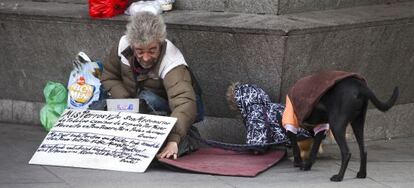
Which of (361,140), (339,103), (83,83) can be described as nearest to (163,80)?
(83,83)

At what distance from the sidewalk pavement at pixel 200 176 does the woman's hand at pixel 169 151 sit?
0.36ft

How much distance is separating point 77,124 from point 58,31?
5.06 feet

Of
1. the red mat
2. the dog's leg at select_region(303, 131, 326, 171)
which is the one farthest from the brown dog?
the red mat

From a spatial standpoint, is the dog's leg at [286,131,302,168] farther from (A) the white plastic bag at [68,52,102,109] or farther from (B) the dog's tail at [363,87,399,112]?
(A) the white plastic bag at [68,52,102,109]

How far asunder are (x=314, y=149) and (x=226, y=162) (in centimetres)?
68

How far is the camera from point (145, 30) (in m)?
7.11

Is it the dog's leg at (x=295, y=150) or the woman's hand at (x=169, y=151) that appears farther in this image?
the dog's leg at (x=295, y=150)

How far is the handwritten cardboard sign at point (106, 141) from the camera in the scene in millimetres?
6963

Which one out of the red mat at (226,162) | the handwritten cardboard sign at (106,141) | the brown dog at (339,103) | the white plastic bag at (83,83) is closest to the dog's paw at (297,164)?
the red mat at (226,162)

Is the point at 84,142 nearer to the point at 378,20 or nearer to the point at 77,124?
the point at 77,124

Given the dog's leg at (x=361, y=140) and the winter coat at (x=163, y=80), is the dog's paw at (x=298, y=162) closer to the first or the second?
the dog's leg at (x=361, y=140)

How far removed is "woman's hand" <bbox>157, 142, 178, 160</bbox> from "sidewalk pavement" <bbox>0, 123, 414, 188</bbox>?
4.4 inches

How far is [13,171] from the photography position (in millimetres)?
6941

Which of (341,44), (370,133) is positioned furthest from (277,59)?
(370,133)
